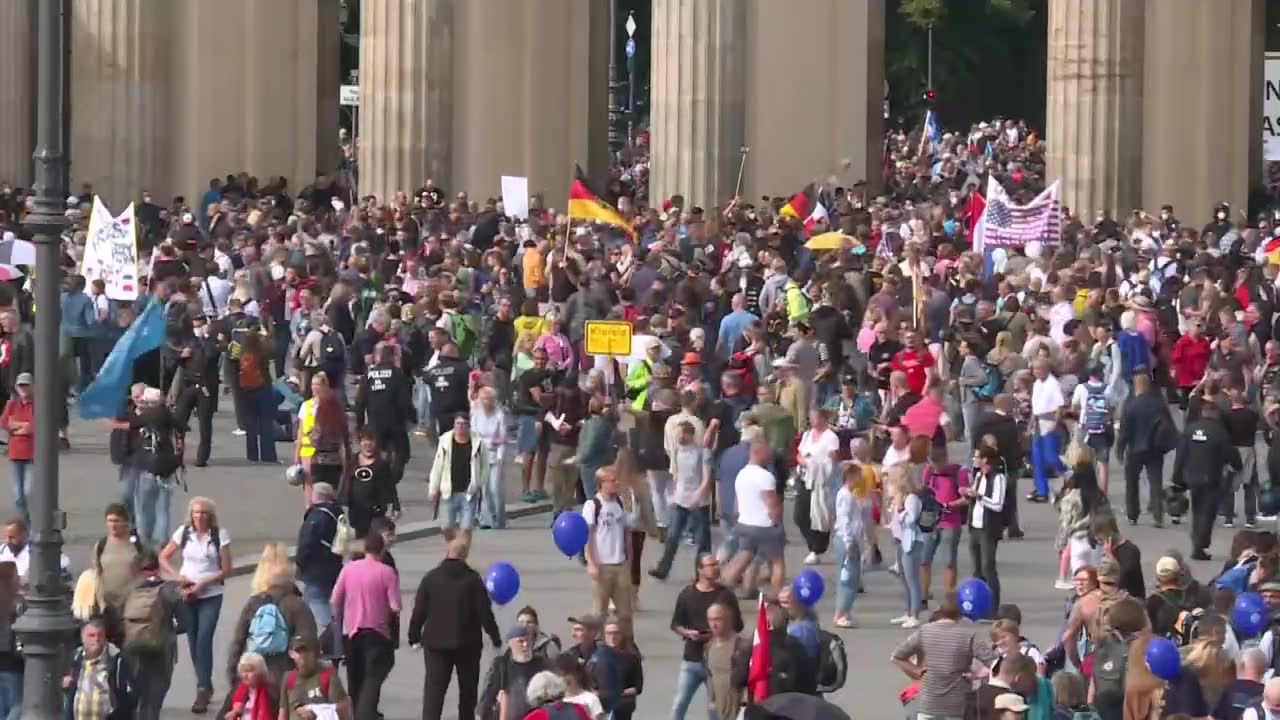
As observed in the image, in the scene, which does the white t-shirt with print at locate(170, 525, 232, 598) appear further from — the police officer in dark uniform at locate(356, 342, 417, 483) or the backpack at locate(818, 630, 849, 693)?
the police officer in dark uniform at locate(356, 342, 417, 483)

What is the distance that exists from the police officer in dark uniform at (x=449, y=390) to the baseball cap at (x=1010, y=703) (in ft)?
39.0

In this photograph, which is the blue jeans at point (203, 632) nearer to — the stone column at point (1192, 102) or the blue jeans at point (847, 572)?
the blue jeans at point (847, 572)

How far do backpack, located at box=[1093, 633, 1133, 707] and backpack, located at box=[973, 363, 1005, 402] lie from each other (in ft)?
38.1

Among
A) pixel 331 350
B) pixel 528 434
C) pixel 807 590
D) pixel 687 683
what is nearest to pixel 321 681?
pixel 807 590

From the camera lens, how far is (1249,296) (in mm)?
36125

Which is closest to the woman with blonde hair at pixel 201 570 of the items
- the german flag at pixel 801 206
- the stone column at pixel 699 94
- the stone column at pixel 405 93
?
the german flag at pixel 801 206

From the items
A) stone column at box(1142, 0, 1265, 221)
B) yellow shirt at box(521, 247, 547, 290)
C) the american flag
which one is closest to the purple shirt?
Result: yellow shirt at box(521, 247, 547, 290)

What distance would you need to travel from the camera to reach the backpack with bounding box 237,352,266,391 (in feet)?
98.1

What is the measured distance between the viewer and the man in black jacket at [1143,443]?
27.7 meters

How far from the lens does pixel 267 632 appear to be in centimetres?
1844

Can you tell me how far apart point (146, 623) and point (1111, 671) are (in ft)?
17.7

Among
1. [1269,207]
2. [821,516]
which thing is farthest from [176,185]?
[821,516]

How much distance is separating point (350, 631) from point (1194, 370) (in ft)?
50.8

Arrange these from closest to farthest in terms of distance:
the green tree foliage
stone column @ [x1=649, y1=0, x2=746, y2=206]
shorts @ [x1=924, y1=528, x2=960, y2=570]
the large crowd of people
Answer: the large crowd of people → shorts @ [x1=924, y1=528, x2=960, y2=570] → stone column @ [x1=649, y1=0, x2=746, y2=206] → the green tree foliage
